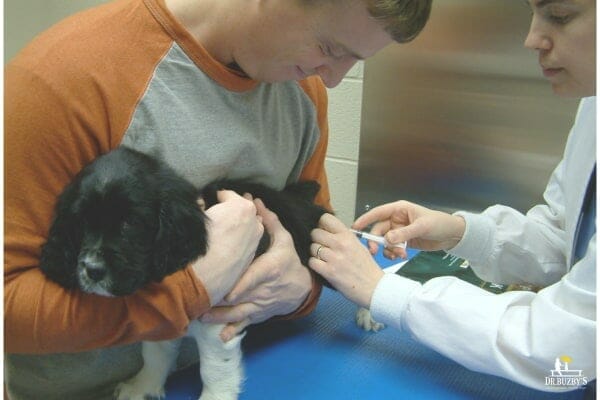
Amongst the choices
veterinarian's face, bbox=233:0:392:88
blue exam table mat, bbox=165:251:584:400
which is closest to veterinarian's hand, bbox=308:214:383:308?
blue exam table mat, bbox=165:251:584:400

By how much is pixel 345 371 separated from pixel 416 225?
43 centimetres

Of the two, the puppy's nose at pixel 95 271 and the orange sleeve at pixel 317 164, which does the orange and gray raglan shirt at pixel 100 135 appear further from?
the orange sleeve at pixel 317 164

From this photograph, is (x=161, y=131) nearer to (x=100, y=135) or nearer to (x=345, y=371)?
(x=100, y=135)

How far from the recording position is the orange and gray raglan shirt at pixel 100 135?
35.4 inches

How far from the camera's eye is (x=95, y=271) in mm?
891

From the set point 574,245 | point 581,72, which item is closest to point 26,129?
point 581,72

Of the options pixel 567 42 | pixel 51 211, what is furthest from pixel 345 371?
pixel 567 42

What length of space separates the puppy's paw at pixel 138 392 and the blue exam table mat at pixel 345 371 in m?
0.02

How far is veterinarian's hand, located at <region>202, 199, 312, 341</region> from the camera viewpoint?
3.58ft

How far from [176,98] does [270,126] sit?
0.85 feet

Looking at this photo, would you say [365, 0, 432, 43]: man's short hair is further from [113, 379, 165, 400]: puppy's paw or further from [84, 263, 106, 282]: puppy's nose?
[113, 379, 165, 400]: puppy's paw

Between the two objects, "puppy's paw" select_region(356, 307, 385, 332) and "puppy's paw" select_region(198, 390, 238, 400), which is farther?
"puppy's paw" select_region(356, 307, 385, 332)

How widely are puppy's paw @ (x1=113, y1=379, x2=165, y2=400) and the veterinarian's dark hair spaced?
0.83 m

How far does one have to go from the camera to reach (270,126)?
1240 mm
